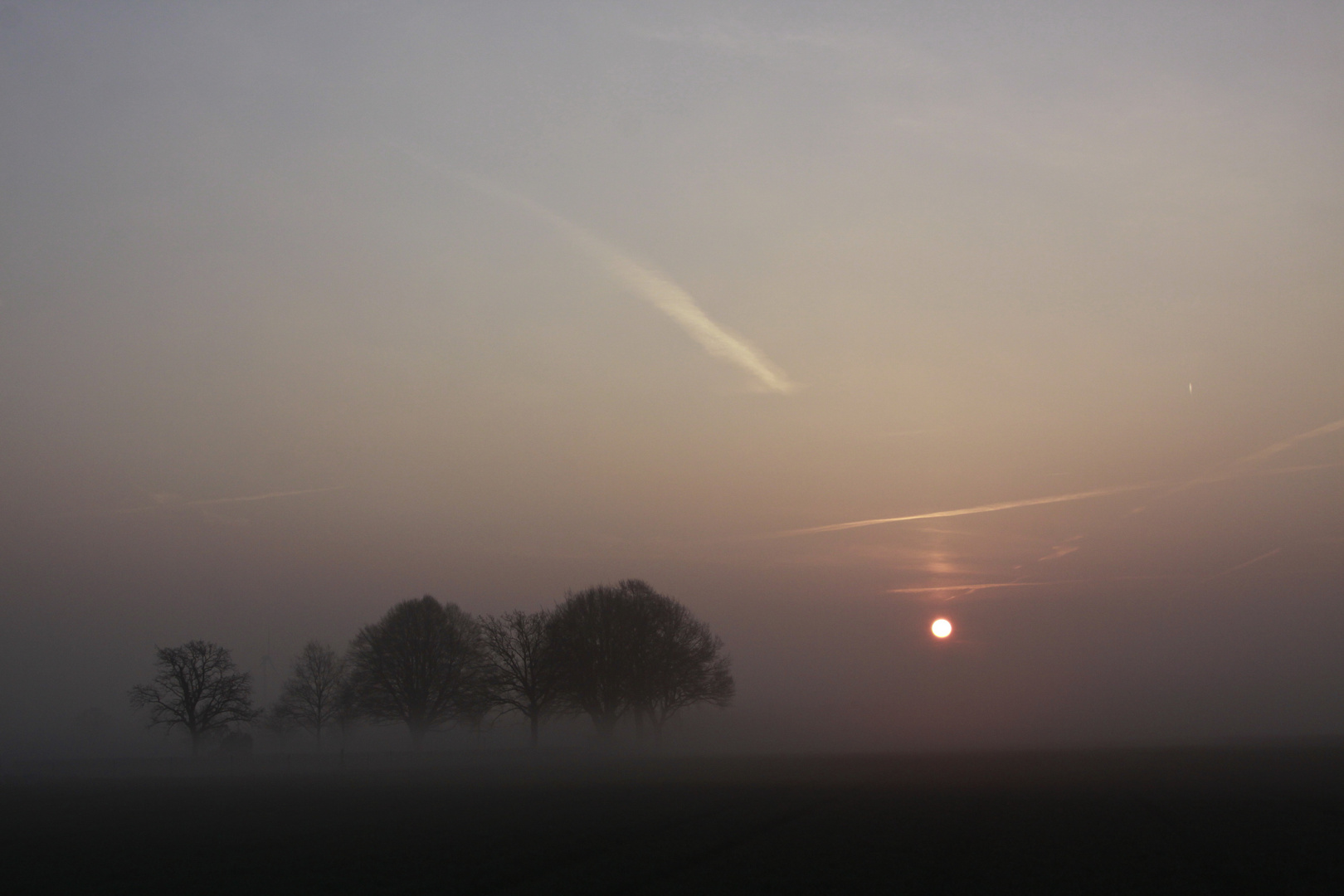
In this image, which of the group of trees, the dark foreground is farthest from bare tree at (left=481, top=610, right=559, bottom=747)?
the dark foreground

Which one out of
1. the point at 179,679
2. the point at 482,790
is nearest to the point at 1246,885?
the point at 482,790

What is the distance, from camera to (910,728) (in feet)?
447

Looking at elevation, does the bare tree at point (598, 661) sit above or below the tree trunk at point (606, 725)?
above

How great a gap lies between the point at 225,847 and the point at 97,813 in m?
15.8

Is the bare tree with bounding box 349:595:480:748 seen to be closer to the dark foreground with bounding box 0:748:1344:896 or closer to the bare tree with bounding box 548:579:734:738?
the bare tree with bounding box 548:579:734:738

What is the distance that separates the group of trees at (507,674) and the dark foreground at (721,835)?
36499 millimetres

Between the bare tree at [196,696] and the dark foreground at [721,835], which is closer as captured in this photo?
the dark foreground at [721,835]

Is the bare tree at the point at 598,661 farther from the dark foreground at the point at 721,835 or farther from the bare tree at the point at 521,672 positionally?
the dark foreground at the point at 721,835

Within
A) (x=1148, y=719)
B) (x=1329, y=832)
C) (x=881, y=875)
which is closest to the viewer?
(x=881, y=875)

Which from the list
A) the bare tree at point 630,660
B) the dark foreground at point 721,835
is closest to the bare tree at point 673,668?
the bare tree at point 630,660

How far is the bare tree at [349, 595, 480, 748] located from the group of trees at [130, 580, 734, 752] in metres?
0.09

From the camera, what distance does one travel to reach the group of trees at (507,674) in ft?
276

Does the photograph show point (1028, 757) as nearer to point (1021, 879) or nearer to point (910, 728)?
point (1021, 879)

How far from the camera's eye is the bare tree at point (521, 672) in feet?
276
